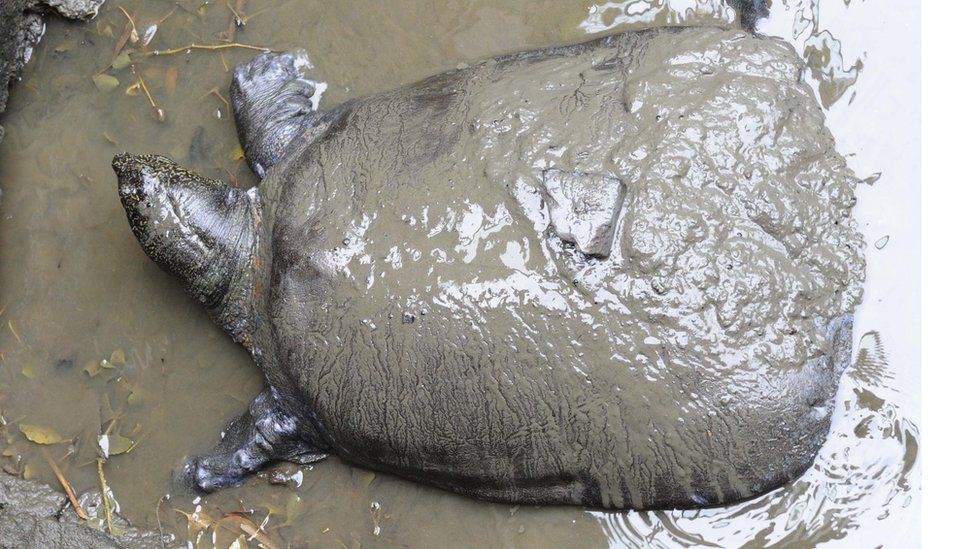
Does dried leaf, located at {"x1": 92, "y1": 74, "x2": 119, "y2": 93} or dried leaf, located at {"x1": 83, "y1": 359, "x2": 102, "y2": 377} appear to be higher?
dried leaf, located at {"x1": 92, "y1": 74, "x2": 119, "y2": 93}

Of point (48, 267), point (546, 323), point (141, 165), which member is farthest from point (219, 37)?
point (546, 323)

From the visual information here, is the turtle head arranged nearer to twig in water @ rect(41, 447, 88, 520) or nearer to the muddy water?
the muddy water

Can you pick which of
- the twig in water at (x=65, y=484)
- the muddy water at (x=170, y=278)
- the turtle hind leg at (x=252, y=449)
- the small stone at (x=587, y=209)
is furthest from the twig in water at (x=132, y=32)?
the small stone at (x=587, y=209)

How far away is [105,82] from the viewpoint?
14.4 feet

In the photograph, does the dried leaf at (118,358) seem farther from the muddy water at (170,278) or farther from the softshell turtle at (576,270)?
the softshell turtle at (576,270)

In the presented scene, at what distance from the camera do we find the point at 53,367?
4.27 m

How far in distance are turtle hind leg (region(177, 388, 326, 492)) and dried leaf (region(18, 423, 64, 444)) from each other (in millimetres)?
678

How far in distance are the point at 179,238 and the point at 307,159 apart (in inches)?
28.1

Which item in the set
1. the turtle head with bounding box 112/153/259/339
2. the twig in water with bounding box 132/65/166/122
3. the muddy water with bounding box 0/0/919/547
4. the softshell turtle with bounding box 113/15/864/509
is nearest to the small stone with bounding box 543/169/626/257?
the softshell turtle with bounding box 113/15/864/509

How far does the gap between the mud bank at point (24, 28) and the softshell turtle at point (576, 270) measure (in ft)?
3.63

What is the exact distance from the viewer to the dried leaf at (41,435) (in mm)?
4219

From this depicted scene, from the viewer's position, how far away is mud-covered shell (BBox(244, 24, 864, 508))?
3.15 meters

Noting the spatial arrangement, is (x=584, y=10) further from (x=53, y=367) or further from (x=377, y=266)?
(x=53, y=367)

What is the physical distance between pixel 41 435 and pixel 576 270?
2.98 metres
